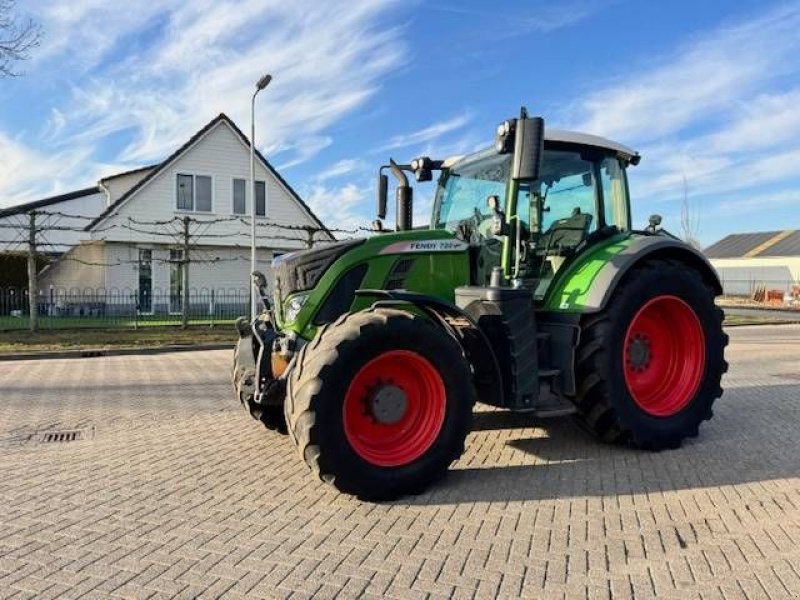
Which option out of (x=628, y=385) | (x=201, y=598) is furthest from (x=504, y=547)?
(x=628, y=385)

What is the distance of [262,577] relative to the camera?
11.1 feet

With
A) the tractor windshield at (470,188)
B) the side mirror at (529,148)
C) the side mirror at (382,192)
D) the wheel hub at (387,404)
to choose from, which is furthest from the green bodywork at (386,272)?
the side mirror at (382,192)

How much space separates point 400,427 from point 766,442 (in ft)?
11.4

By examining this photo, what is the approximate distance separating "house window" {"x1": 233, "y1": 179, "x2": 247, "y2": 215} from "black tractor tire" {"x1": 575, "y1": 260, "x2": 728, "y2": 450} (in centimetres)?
2362

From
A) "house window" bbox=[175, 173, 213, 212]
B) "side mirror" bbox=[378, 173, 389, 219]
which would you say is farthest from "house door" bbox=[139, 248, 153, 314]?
"side mirror" bbox=[378, 173, 389, 219]

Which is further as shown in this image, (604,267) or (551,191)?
(551,191)

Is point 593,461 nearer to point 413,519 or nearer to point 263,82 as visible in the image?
point 413,519

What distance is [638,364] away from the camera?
5996 mm

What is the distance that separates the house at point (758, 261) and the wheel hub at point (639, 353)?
45284 millimetres

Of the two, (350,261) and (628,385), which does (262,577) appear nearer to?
(350,261)

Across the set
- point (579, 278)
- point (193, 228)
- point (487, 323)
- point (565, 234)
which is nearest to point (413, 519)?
point (487, 323)

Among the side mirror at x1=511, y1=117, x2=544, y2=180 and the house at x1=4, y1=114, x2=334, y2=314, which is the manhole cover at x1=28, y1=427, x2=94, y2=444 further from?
the house at x1=4, y1=114, x2=334, y2=314

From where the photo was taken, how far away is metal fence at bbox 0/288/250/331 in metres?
20.9

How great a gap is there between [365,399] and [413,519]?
866 mm
